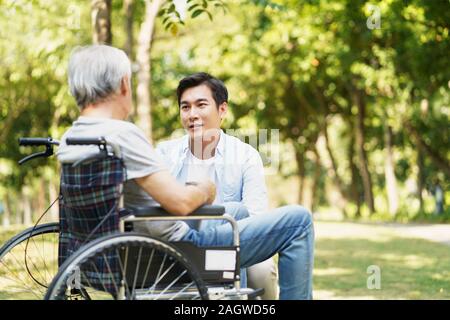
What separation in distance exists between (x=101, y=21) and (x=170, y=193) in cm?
659

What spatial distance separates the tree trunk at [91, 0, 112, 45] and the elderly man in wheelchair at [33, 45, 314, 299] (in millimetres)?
6252

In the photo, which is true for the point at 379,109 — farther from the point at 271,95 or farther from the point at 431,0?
the point at 431,0

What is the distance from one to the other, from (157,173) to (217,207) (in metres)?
0.29

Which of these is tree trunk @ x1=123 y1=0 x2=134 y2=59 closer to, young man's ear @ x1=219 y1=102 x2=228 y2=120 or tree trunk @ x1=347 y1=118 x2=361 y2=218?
young man's ear @ x1=219 y1=102 x2=228 y2=120

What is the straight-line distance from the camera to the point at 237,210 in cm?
439

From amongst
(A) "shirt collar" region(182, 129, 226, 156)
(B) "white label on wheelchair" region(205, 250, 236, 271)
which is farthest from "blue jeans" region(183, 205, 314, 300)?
(A) "shirt collar" region(182, 129, 226, 156)

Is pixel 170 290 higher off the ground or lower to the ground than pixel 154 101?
lower

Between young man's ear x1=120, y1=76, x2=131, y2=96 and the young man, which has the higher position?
young man's ear x1=120, y1=76, x2=131, y2=96

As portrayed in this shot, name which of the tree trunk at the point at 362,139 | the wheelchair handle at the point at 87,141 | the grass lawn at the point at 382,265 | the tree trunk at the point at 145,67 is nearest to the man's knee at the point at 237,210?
the wheelchair handle at the point at 87,141

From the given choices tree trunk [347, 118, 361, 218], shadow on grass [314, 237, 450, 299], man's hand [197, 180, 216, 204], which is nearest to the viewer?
man's hand [197, 180, 216, 204]

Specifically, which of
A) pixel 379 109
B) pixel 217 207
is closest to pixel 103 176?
pixel 217 207

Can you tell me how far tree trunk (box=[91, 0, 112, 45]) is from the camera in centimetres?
977

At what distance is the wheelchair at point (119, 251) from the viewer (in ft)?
11.1

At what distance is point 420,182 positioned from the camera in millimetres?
25344
